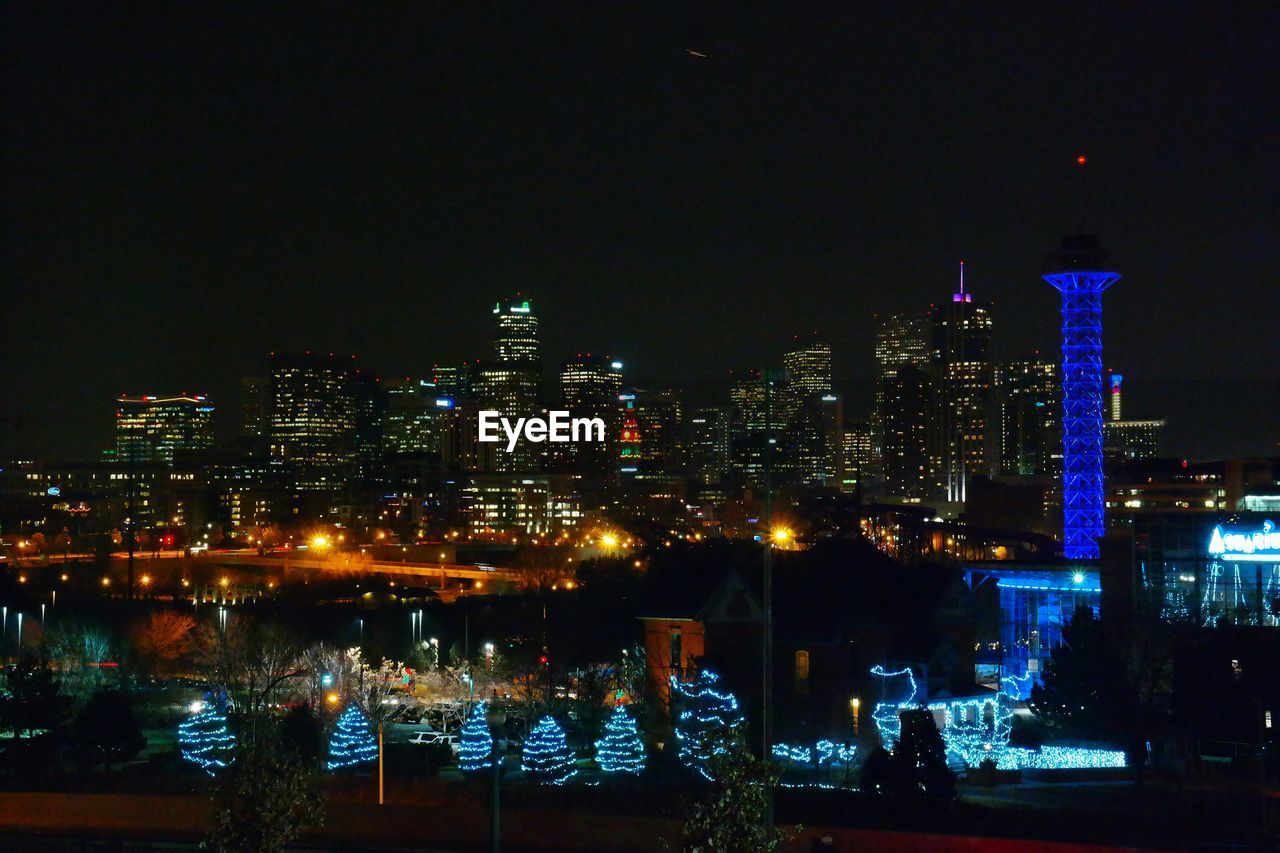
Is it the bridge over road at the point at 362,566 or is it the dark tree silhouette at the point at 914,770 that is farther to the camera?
the bridge over road at the point at 362,566

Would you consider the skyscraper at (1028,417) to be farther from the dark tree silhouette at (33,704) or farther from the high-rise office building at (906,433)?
the dark tree silhouette at (33,704)

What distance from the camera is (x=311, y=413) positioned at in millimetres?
183125

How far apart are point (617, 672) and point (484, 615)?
1820 centimetres

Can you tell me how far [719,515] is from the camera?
130500 millimetres

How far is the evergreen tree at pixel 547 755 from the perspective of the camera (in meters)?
22.3

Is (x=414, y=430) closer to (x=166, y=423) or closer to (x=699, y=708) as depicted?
(x=166, y=423)

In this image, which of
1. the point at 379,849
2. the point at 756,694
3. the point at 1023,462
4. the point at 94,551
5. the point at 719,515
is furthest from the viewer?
the point at 1023,462

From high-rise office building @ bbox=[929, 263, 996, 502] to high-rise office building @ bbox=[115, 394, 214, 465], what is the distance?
96097 millimetres

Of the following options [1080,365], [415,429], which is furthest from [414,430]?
[1080,365]

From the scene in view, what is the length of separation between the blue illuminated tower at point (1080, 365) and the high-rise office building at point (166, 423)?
143566mm

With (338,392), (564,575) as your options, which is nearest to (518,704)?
(564,575)

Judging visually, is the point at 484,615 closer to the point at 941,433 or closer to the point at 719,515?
the point at 719,515

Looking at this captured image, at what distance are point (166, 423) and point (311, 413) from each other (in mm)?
19070

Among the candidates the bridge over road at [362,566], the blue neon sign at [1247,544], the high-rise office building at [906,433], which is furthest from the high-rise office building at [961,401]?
the blue neon sign at [1247,544]
